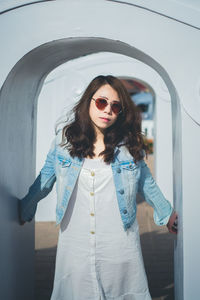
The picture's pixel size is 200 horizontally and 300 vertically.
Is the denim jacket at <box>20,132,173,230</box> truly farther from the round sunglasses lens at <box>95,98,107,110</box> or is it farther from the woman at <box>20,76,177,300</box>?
the round sunglasses lens at <box>95,98,107,110</box>

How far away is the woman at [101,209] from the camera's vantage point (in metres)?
2.13

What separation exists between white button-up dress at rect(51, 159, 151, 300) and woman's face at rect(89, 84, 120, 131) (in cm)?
24

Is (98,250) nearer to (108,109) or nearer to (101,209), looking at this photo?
(101,209)

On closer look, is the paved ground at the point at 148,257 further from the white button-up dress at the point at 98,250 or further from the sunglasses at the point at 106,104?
the sunglasses at the point at 106,104

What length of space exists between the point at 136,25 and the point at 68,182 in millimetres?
1036

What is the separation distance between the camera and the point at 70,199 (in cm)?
220

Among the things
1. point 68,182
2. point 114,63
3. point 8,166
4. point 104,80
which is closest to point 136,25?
point 104,80

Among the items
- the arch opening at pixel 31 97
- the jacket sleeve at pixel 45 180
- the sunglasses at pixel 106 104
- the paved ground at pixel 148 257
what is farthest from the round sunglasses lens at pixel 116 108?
the paved ground at pixel 148 257

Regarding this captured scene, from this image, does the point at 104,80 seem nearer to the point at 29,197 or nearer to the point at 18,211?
the point at 29,197

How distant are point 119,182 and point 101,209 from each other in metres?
0.20

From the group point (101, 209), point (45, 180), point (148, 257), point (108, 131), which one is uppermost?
point (108, 131)

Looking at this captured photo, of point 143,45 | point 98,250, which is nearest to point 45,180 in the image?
point 98,250

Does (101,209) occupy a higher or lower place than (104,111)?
lower

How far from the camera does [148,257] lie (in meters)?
4.46
